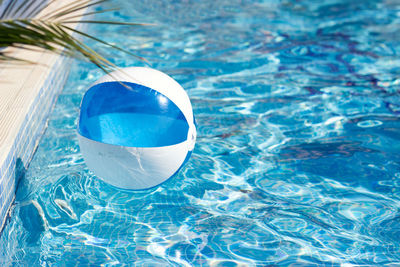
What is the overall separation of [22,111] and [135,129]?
4.62ft

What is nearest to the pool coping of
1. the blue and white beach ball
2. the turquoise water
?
the turquoise water

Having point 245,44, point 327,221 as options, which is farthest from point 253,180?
point 245,44

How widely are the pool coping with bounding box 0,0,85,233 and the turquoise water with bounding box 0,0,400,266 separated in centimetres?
10

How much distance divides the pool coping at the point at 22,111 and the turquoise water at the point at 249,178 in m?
0.10

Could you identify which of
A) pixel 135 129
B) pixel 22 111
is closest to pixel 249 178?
pixel 135 129

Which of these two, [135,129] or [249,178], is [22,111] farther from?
[249,178]

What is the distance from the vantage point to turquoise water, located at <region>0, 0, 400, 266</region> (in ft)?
9.41

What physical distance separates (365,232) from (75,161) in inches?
80.4

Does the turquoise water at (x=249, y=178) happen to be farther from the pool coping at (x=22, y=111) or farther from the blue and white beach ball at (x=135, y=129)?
the blue and white beach ball at (x=135, y=129)

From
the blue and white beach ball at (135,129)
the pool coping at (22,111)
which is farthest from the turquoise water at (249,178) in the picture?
the blue and white beach ball at (135,129)

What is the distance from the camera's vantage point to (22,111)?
3.81 m

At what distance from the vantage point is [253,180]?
3578 mm

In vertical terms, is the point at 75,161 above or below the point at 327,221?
above

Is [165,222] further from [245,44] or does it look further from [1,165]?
[245,44]
